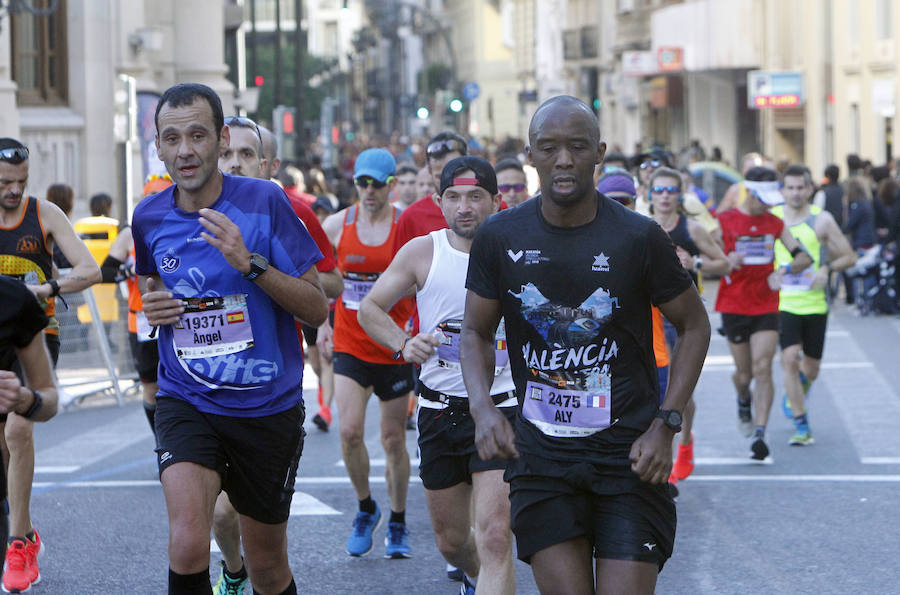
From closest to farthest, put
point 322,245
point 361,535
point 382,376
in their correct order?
point 322,245 < point 361,535 < point 382,376

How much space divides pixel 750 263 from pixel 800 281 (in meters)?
0.65

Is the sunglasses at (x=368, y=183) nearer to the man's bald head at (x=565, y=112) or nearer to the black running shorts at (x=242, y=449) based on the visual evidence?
the black running shorts at (x=242, y=449)

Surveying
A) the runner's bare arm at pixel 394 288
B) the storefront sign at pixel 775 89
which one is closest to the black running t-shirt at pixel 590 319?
the runner's bare arm at pixel 394 288

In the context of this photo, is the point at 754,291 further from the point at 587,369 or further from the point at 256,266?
the point at 587,369

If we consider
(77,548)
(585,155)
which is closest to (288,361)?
(585,155)

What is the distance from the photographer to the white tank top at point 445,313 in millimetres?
6441

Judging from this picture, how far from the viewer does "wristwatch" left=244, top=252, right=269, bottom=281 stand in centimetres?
523

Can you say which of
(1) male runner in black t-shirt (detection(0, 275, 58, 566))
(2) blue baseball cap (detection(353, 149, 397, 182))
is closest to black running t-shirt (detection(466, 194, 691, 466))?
(1) male runner in black t-shirt (detection(0, 275, 58, 566))

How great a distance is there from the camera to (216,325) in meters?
5.37

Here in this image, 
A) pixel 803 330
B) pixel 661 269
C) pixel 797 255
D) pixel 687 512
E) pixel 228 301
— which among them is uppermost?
pixel 661 269

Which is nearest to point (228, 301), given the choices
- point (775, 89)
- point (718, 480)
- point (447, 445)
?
point (447, 445)

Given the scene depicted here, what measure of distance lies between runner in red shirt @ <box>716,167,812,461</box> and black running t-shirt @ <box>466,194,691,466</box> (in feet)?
21.2

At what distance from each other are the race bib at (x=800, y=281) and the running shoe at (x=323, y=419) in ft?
11.9

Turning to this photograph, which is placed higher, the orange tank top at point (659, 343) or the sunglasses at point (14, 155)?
the sunglasses at point (14, 155)
